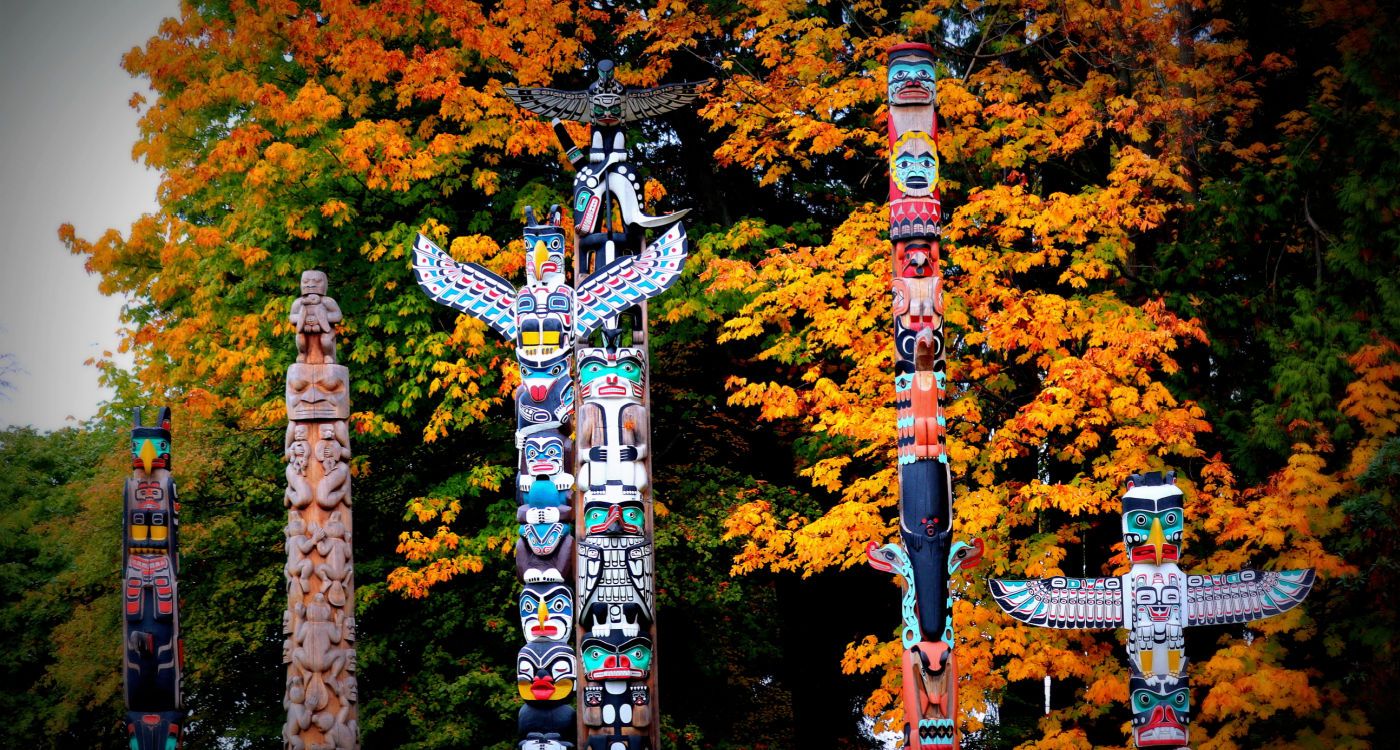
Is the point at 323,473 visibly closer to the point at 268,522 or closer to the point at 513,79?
the point at 268,522

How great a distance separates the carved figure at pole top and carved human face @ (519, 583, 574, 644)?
2.59m

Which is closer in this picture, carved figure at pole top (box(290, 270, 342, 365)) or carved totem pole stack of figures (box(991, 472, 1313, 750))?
carved figure at pole top (box(290, 270, 342, 365))

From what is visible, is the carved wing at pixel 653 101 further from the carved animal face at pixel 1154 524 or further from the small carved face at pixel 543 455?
the carved animal face at pixel 1154 524

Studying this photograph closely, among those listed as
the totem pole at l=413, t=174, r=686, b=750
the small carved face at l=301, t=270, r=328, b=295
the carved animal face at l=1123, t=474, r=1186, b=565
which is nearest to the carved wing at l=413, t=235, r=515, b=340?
the totem pole at l=413, t=174, r=686, b=750

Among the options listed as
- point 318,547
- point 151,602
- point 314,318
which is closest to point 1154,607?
point 318,547

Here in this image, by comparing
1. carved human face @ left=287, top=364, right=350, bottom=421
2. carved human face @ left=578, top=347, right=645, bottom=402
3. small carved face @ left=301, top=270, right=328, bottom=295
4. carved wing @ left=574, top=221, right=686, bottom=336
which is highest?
carved wing @ left=574, top=221, right=686, bottom=336

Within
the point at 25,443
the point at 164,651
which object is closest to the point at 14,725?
the point at 25,443

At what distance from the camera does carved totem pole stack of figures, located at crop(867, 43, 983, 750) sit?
9500 mm

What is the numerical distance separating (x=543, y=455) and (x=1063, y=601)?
420 cm

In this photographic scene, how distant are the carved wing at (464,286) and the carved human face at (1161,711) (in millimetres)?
5712

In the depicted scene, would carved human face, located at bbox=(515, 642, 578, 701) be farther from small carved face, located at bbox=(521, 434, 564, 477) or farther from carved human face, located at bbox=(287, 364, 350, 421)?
carved human face, located at bbox=(287, 364, 350, 421)

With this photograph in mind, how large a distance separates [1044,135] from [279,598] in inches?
371

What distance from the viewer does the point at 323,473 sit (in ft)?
31.4

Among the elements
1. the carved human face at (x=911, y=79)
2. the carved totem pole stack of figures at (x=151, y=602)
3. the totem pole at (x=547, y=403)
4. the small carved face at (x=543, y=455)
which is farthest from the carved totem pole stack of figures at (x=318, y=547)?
the carved human face at (x=911, y=79)
